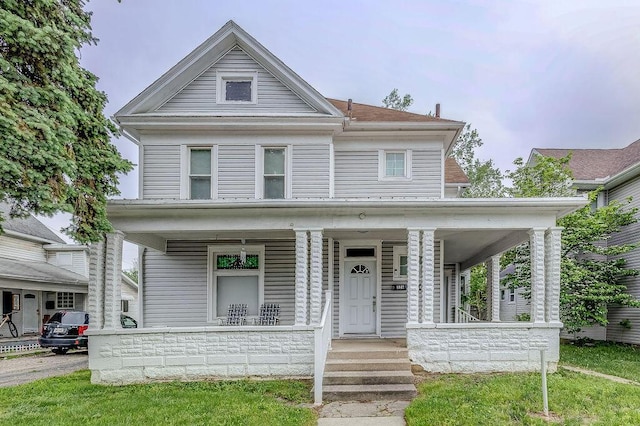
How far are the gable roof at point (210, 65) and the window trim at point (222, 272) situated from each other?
3792mm

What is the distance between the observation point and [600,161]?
17719 mm

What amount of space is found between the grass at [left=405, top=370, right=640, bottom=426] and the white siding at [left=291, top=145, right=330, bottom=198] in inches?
195

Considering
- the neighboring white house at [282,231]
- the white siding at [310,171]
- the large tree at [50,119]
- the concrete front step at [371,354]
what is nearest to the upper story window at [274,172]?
the neighboring white house at [282,231]

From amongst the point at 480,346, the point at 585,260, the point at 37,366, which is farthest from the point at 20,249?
the point at 585,260

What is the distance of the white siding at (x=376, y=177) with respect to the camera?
1047 centimetres

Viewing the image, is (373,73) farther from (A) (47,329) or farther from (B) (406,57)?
(A) (47,329)

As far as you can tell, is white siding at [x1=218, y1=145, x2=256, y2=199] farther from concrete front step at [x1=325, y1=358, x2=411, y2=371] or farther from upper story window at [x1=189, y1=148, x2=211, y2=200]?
concrete front step at [x1=325, y1=358, x2=411, y2=371]

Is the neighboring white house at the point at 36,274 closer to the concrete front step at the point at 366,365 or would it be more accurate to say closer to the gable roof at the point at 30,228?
the gable roof at the point at 30,228

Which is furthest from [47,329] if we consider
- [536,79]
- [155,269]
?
[536,79]

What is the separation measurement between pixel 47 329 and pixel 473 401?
1387cm

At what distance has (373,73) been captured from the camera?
30562 millimetres

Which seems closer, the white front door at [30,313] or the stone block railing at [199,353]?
the stone block railing at [199,353]

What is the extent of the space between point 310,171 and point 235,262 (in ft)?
9.52

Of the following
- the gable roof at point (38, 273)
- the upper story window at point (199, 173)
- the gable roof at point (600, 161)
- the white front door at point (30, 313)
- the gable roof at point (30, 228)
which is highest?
the gable roof at point (600, 161)
